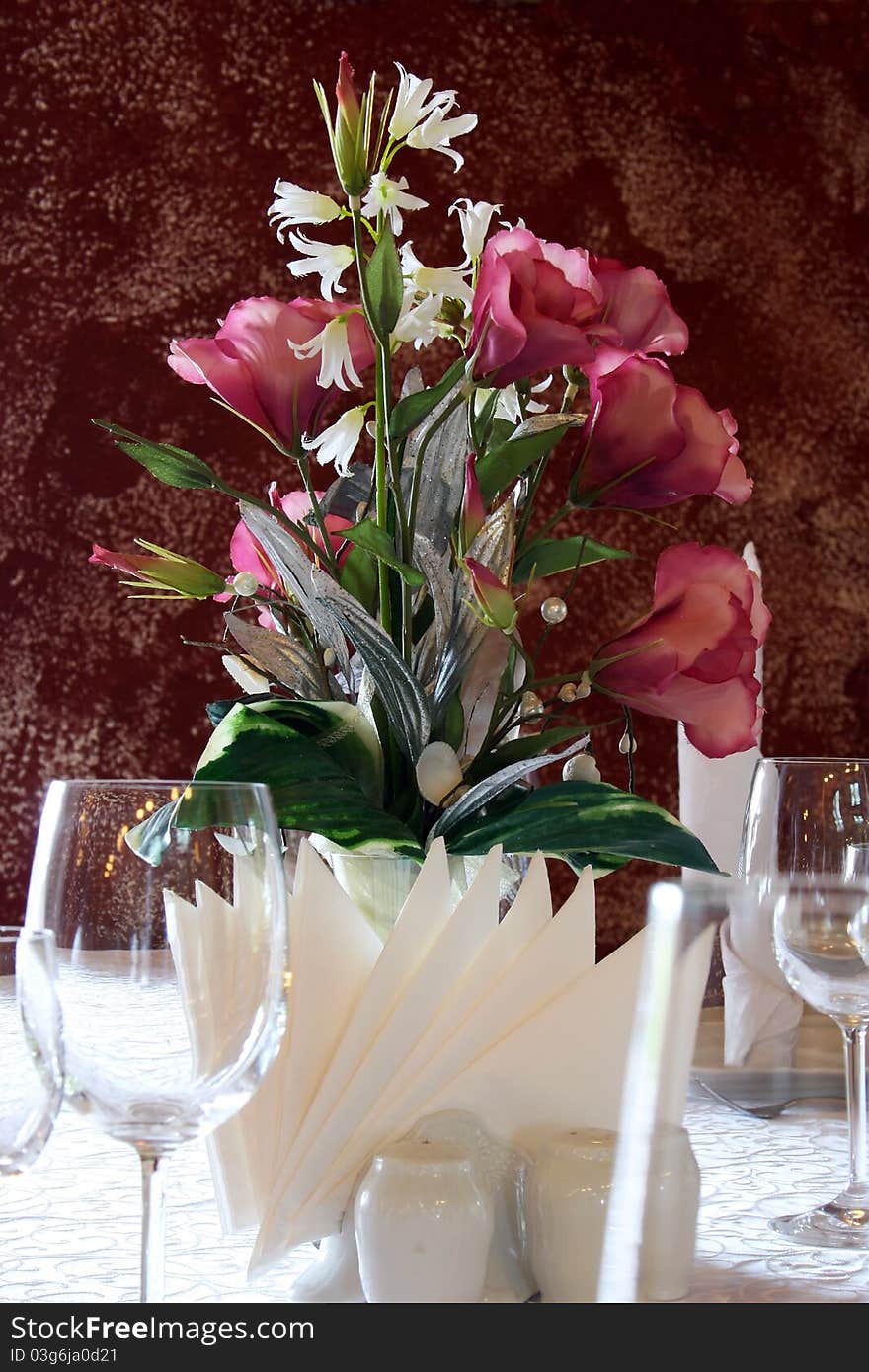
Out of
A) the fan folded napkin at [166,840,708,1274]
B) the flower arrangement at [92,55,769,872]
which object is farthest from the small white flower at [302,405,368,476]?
→ the fan folded napkin at [166,840,708,1274]

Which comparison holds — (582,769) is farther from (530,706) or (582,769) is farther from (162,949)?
(162,949)

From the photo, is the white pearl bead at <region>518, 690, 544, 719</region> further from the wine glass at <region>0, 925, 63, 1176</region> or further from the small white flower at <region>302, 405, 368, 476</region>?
the wine glass at <region>0, 925, 63, 1176</region>

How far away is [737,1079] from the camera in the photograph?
24.7 inches

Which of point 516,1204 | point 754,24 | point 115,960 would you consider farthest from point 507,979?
point 754,24

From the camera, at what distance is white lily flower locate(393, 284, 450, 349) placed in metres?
0.60

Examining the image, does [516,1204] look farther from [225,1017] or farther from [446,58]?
[446,58]

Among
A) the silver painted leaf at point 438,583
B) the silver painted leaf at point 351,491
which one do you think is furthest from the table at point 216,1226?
the silver painted leaf at point 351,491

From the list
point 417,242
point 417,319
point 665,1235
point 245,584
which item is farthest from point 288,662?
point 417,242

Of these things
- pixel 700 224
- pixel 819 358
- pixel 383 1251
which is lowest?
pixel 383 1251

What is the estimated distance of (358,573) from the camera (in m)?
0.62

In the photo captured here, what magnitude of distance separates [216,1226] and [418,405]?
33cm

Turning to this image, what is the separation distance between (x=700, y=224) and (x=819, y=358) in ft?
1.02

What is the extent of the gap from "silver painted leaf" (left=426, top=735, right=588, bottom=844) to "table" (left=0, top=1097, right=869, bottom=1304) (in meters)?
0.14

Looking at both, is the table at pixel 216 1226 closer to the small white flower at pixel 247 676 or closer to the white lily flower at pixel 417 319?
the small white flower at pixel 247 676
